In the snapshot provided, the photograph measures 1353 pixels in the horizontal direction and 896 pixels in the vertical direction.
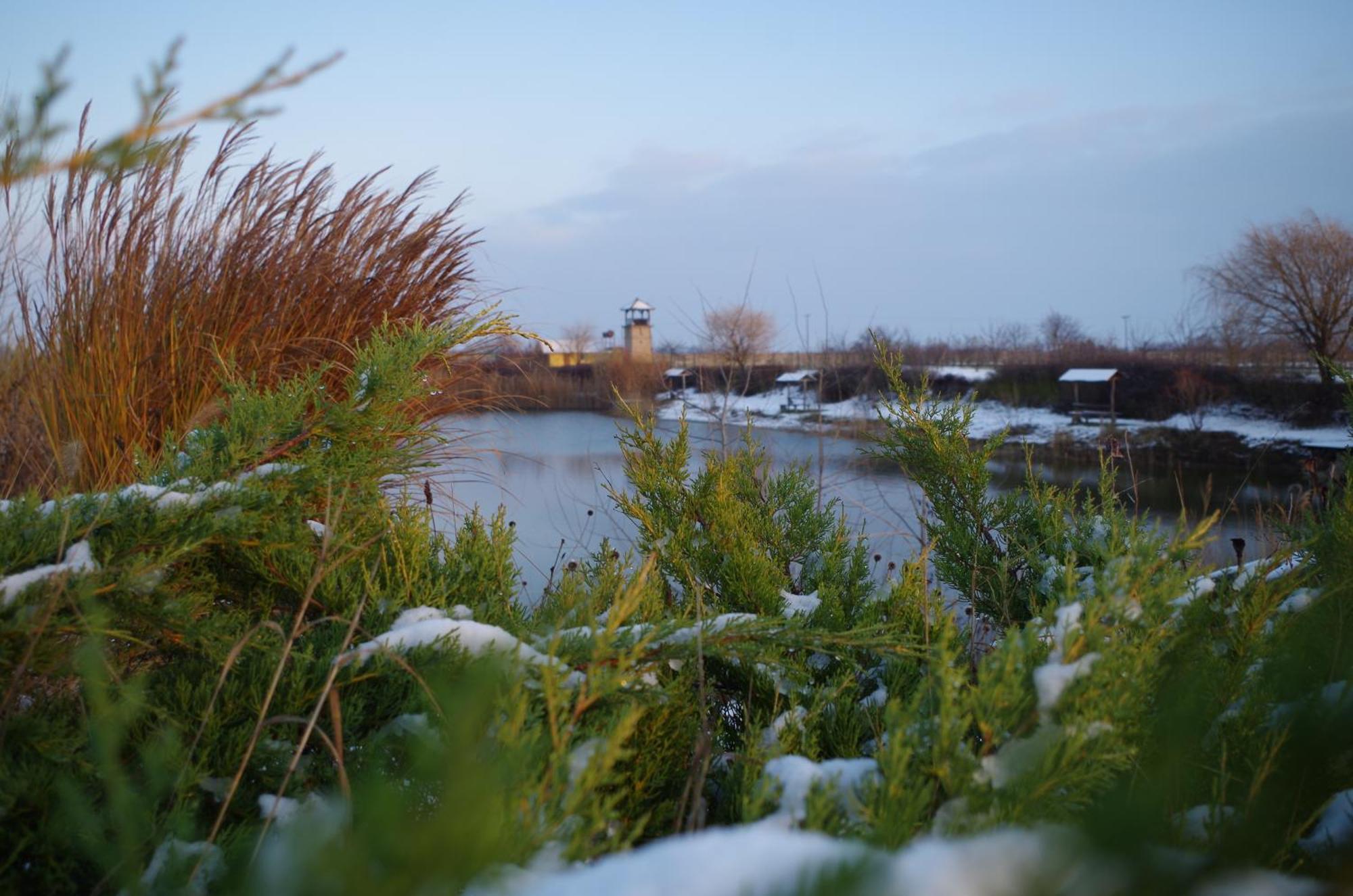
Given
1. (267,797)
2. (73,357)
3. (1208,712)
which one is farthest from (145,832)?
(73,357)

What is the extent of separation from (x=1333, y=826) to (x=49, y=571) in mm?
1427

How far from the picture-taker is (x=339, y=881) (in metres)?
0.42

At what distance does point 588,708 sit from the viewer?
964 millimetres

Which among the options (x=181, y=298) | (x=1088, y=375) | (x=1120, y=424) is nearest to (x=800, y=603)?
(x=181, y=298)

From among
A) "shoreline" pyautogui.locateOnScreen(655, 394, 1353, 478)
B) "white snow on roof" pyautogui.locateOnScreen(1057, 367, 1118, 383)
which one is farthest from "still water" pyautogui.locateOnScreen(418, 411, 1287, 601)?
"white snow on roof" pyautogui.locateOnScreen(1057, 367, 1118, 383)

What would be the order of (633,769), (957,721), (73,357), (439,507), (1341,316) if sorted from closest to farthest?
(957,721) < (633,769) < (73,357) < (439,507) < (1341,316)

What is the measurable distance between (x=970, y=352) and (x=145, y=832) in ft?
117

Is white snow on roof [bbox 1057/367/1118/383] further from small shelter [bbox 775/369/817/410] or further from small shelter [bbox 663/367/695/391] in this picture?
small shelter [bbox 663/367/695/391]

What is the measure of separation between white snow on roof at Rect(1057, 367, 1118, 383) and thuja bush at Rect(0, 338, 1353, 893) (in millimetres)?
22966

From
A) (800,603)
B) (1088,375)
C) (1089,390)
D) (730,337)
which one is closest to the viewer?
(800,603)

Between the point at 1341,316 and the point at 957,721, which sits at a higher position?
the point at 1341,316

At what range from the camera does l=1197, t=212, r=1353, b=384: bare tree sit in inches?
971

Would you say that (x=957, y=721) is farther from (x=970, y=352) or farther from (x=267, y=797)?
(x=970, y=352)

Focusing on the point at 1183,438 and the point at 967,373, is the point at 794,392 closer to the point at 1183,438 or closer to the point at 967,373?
the point at 967,373
